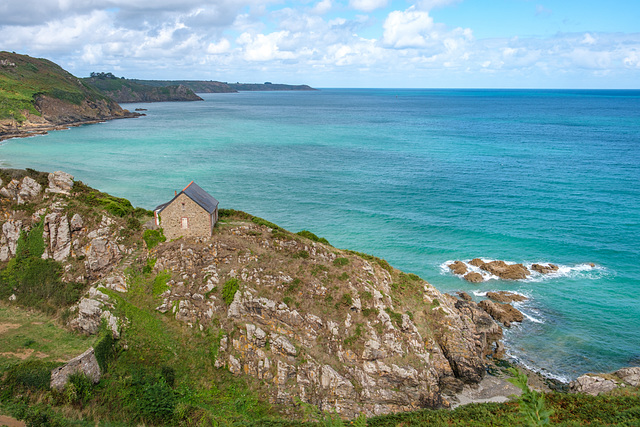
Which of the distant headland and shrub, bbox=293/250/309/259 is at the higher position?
the distant headland

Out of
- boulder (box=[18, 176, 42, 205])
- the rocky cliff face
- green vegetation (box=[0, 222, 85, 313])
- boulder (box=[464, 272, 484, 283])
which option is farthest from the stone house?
boulder (box=[464, 272, 484, 283])

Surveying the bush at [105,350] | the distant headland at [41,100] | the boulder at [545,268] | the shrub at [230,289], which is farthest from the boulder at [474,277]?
the distant headland at [41,100]

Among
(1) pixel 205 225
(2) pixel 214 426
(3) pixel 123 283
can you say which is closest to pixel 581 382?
(2) pixel 214 426

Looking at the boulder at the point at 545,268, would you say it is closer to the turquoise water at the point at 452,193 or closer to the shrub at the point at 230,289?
the turquoise water at the point at 452,193

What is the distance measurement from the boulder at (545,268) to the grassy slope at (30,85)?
138 m

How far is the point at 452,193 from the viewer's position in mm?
70188

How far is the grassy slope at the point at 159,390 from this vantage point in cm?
2394

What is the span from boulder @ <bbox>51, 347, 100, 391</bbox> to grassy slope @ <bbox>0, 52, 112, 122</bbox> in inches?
4701

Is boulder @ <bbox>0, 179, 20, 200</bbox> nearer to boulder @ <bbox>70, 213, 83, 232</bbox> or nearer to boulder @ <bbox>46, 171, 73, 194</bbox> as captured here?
boulder @ <bbox>46, 171, 73, 194</bbox>

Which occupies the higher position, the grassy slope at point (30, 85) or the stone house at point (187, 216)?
the grassy slope at point (30, 85)

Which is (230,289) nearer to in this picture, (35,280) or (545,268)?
(35,280)

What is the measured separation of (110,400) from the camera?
26.5 m

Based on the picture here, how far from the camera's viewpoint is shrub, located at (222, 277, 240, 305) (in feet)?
102

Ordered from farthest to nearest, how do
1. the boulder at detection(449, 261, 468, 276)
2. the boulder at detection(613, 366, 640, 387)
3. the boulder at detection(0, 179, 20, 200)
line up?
the boulder at detection(449, 261, 468, 276), the boulder at detection(0, 179, 20, 200), the boulder at detection(613, 366, 640, 387)
